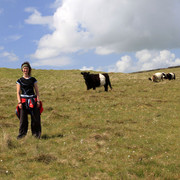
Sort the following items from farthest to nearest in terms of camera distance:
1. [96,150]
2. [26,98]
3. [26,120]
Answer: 1. [26,120]
2. [26,98]
3. [96,150]

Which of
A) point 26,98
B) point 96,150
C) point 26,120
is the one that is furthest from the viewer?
point 26,120

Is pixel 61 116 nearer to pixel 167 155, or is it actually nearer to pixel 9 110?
pixel 9 110

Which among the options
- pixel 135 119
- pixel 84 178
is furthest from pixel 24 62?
pixel 135 119

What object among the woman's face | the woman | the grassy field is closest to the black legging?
the woman

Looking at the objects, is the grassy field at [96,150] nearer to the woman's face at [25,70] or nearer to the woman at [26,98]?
the woman at [26,98]

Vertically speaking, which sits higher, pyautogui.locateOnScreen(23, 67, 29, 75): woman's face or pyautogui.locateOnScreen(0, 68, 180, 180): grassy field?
pyautogui.locateOnScreen(23, 67, 29, 75): woman's face

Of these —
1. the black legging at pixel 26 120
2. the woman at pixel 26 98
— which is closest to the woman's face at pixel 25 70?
the woman at pixel 26 98

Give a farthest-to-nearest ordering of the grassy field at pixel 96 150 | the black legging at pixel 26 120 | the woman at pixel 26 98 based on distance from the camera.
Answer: the black legging at pixel 26 120
the woman at pixel 26 98
the grassy field at pixel 96 150

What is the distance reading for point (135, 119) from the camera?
11.5m

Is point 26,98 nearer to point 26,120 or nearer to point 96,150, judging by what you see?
point 26,120

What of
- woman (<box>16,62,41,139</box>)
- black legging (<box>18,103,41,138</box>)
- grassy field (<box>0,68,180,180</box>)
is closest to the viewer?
A: grassy field (<box>0,68,180,180</box>)

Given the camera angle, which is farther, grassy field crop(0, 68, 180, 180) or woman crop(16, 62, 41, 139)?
woman crop(16, 62, 41, 139)

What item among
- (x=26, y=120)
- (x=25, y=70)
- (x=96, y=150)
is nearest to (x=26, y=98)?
(x=26, y=120)

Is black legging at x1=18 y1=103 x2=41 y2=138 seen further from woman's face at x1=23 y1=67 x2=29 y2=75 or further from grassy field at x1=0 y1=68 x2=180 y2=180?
woman's face at x1=23 y1=67 x2=29 y2=75
